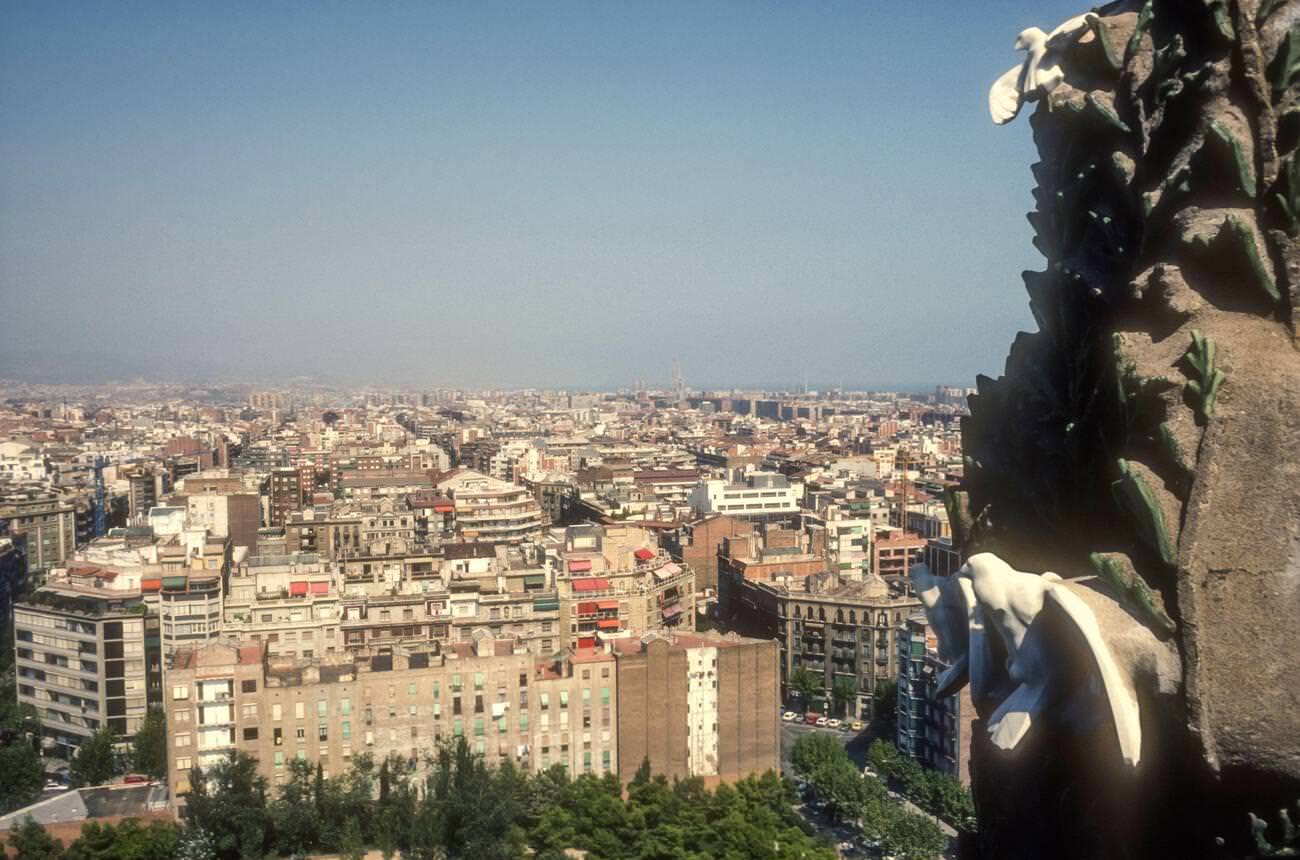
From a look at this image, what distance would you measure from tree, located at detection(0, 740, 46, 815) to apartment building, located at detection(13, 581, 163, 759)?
2793 mm

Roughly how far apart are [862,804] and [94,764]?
13.9 metres

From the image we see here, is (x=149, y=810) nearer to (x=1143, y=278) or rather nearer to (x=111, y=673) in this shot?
(x=111, y=673)

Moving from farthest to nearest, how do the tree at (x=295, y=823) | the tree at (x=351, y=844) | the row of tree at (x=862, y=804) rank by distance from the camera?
1. the row of tree at (x=862, y=804)
2. the tree at (x=295, y=823)
3. the tree at (x=351, y=844)

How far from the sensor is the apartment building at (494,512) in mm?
41125

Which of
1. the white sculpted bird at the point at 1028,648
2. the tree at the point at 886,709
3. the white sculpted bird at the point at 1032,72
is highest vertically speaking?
the white sculpted bird at the point at 1032,72

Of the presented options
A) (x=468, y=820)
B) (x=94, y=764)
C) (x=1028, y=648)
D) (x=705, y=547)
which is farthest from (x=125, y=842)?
(x=705, y=547)

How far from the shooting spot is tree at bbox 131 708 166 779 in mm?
21828

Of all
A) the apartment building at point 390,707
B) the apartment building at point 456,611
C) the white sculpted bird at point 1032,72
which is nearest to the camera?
the white sculpted bird at point 1032,72

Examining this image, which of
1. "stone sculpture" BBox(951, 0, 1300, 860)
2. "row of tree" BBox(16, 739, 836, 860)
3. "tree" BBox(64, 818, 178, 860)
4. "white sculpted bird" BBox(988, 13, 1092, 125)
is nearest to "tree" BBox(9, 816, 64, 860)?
"row of tree" BBox(16, 739, 836, 860)

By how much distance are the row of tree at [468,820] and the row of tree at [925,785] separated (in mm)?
2710

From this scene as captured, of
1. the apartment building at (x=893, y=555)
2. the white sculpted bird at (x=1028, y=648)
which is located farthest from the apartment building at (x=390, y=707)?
the apartment building at (x=893, y=555)

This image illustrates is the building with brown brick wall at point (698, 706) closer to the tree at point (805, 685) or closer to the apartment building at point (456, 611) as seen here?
the apartment building at point (456, 611)

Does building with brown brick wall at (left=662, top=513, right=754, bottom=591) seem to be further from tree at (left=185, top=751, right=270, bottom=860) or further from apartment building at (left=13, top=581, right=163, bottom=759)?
tree at (left=185, top=751, right=270, bottom=860)

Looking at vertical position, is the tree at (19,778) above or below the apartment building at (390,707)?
below
